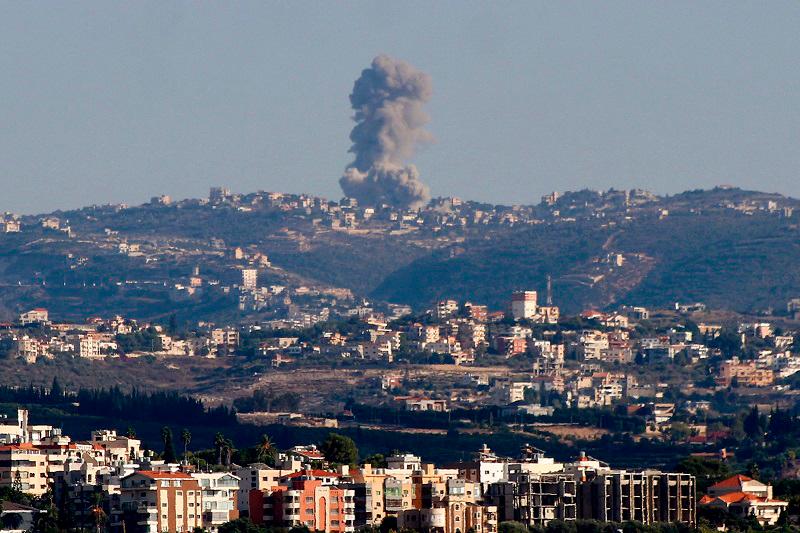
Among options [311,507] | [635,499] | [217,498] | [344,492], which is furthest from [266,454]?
[217,498]

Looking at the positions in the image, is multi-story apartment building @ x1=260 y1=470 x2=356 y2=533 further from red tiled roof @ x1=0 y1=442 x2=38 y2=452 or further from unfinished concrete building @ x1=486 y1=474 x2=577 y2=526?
red tiled roof @ x1=0 y1=442 x2=38 y2=452

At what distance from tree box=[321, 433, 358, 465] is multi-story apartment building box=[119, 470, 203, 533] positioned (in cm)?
2235

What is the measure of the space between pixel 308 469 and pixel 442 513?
7.37 metres

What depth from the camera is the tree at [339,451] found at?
5000 inches

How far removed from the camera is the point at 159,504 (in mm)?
102188

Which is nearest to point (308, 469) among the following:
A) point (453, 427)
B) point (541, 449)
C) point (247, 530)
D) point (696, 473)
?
point (247, 530)

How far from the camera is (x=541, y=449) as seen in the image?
18175cm

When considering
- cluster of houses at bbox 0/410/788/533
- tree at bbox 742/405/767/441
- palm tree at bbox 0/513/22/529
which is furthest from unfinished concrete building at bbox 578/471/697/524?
tree at bbox 742/405/767/441

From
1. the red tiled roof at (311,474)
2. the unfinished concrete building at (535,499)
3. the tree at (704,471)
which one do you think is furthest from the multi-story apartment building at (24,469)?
the tree at (704,471)

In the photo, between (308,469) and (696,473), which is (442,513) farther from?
(696,473)

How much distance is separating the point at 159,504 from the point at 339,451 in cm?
2720

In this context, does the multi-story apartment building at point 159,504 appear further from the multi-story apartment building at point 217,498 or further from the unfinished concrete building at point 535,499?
the unfinished concrete building at point 535,499

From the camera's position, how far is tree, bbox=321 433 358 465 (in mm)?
127000

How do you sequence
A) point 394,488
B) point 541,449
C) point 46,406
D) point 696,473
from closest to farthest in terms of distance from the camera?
point 394,488 → point 696,473 → point 541,449 → point 46,406
